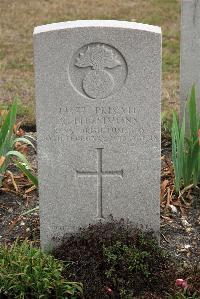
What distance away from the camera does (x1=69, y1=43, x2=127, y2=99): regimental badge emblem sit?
416 centimetres

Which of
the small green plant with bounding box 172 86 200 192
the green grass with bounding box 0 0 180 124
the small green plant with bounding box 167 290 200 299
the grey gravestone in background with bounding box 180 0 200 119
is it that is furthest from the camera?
the green grass with bounding box 0 0 180 124

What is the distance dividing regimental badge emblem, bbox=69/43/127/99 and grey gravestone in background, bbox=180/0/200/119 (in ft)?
4.29

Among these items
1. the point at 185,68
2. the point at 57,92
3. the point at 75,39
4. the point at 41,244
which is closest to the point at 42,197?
the point at 41,244

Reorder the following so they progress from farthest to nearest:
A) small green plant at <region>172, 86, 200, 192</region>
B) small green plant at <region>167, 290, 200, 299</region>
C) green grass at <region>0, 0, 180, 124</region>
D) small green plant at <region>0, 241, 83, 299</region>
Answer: green grass at <region>0, 0, 180, 124</region>
small green plant at <region>172, 86, 200, 192</region>
small green plant at <region>167, 290, 200, 299</region>
small green plant at <region>0, 241, 83, 299</region>

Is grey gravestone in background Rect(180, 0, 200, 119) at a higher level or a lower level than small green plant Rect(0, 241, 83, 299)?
higher

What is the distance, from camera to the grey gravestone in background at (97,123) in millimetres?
4141

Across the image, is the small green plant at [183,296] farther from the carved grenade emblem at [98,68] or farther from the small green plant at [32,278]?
the carved grenade emblem at [98,68]

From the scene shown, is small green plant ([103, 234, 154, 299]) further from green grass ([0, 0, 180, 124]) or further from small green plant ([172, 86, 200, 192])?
green grass ([0, 0, 180, 124])

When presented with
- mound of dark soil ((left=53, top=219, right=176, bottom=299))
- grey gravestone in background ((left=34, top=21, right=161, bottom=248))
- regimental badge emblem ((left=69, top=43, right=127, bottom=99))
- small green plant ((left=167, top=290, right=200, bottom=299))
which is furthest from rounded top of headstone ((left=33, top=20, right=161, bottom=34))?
small green plant ((left=167, top=290, right=200, bottom=299))

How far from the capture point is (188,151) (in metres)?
5.05

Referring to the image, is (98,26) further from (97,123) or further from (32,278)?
(32,278)

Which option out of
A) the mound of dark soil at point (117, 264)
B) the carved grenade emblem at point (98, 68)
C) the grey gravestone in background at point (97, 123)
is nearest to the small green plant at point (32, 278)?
the mound of dark soil at point (117, 264)

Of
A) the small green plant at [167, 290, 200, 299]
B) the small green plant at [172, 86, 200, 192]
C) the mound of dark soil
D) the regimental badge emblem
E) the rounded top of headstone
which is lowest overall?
the small green plant at [167, 290, 200, 299]

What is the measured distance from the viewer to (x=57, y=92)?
13.9 feet
